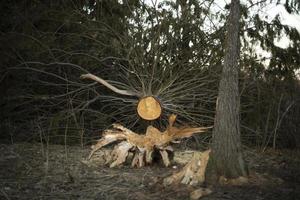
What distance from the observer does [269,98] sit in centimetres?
973

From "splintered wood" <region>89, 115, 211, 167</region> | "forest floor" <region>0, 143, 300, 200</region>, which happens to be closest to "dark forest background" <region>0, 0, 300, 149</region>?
"forest floor" <region>0, 143, 300, 200</region>

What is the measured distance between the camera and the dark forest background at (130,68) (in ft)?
30.2

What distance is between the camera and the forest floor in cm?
516

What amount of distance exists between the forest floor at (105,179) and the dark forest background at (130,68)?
1505 mm

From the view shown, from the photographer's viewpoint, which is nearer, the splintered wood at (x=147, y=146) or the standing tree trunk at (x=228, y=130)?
the standing tree trunk at (x=228, y=130)

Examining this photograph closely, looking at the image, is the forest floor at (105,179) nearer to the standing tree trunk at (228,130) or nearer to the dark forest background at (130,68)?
the standing tree trunk at (228,130)

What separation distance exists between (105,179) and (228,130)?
1.76m

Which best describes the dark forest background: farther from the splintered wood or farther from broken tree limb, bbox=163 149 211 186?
broken tree limb, bbox=163 149 211 186

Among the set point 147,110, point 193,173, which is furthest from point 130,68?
point 193,173

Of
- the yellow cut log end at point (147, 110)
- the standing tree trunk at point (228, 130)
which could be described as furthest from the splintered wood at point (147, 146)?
the standing tree trunk at point (228, 130)

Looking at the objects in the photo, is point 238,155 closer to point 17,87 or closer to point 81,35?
point 81,35

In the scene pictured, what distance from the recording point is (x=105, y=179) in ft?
19.8

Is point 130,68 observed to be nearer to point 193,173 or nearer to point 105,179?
point 105,179

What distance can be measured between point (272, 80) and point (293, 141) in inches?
56.1
